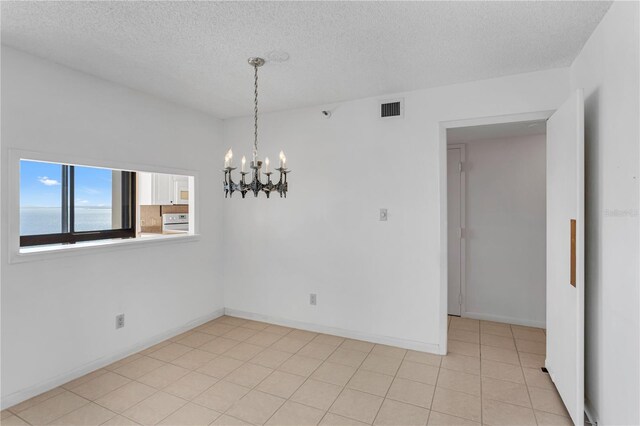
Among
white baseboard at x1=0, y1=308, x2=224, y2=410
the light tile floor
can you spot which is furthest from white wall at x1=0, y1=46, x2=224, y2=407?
the light tile floor

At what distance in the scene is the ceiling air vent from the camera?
3.30m

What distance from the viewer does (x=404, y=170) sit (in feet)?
10.9

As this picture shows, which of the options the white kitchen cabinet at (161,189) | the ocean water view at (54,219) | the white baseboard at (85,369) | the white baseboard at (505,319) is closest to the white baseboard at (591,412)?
the white baseboard at (505,319)

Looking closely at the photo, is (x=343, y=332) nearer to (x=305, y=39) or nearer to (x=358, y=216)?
(x=358, y=216)

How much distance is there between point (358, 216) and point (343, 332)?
1.29 meters

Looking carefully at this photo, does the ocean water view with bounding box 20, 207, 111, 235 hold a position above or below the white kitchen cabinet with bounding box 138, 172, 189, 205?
below

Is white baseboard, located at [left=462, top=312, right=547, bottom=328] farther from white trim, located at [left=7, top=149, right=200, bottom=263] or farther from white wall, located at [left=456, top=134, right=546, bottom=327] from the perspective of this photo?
white trim, located at [left=7, top=149, right=200, bottom=263]

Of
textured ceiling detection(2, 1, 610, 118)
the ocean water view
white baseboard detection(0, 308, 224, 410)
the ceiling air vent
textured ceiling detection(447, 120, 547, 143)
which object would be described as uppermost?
textured ceiling detection(2, 1, 610, 118)

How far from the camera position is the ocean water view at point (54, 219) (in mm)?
2723

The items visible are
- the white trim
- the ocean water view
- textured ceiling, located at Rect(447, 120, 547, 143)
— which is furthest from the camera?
textured ceiling, located at Rect(447, 120, 547, 143)

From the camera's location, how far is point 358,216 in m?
3.55

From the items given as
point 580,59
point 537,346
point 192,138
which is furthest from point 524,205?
point 192,138

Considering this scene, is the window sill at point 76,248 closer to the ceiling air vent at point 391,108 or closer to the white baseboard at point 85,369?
the white baseboard at point 85,369

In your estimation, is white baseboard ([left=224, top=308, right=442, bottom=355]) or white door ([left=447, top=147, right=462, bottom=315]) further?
white door ([left=447, top=147, right=462, bottom=315])
